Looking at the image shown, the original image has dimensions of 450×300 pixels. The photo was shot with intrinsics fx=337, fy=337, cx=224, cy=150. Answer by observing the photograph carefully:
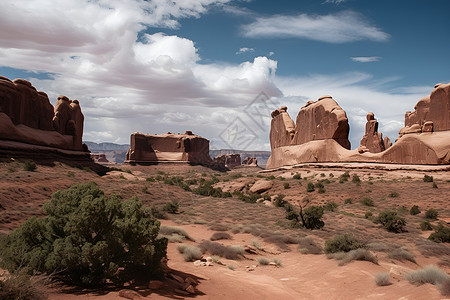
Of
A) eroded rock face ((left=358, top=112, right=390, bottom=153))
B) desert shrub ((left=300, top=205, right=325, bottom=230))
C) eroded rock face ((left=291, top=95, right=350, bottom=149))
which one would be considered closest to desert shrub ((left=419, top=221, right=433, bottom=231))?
desert shrub ((left=300, top=205, right=325, bottom=230))

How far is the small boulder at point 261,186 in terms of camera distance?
32.7 metres

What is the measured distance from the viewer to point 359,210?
910 inches

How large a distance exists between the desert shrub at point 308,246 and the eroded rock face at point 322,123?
1038 inches

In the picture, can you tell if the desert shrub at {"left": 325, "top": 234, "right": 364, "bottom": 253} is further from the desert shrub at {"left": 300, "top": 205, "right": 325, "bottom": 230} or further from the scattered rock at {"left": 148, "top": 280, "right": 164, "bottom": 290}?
the scattered rock at {"left": 148, "top": 280, "right": 164, "bottom": 290}

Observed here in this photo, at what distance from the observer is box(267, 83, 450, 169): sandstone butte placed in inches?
1190

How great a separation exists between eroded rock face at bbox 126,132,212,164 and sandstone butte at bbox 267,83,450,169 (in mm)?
30589

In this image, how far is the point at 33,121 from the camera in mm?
35156

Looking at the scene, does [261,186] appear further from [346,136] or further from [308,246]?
[308,246]

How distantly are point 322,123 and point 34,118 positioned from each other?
31800 mm

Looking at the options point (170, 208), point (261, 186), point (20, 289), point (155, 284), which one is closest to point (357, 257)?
point (155, 284)

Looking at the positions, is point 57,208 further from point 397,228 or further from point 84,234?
point 397,228

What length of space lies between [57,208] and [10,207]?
402 inches

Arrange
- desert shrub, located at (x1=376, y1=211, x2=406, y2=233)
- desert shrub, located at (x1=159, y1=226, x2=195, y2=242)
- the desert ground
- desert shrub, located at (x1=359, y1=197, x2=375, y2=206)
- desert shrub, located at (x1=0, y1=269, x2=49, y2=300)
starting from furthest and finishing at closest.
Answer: desert shrub, located at (x1=359, y1=197, x2=375, y2=206), desert shrub, located at (x1=376, y1=211, x2=406, y2=233), desert shrub, located at (x1=159, y1=226, x2=195, y2=242), the desert ground, desert shrub, located at (x1=0, y1=269, x2=49, y2=300)

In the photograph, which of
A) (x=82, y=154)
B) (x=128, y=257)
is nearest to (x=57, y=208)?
(x=128, y=257)
